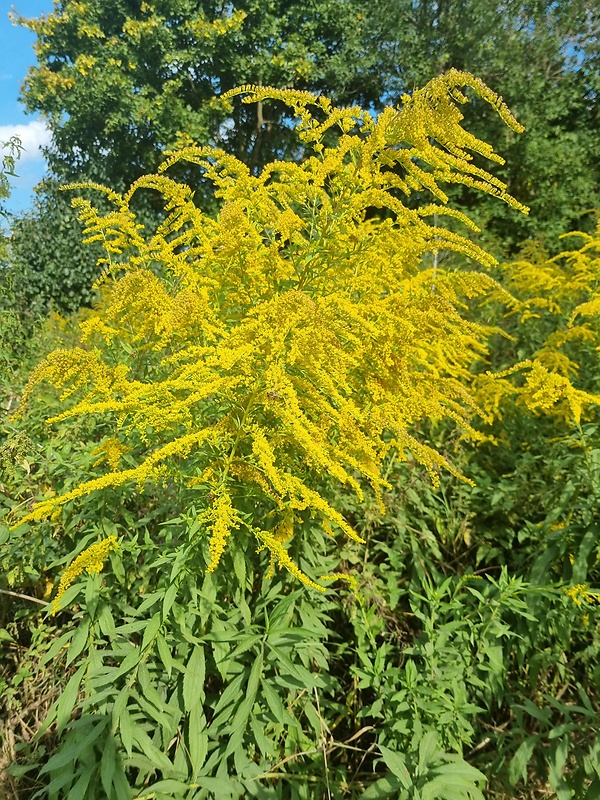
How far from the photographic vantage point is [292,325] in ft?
5.05

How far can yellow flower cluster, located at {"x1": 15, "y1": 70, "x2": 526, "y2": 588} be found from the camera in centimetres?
161

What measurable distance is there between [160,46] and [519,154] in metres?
6.80

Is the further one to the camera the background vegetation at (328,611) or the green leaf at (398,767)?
the background vegetation at (328,611)

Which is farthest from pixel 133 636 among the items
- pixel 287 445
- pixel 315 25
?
pixel 315 25

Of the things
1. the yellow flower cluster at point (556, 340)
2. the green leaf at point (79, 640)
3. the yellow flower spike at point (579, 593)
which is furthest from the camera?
the yellow flower cluster at point (556, 340)

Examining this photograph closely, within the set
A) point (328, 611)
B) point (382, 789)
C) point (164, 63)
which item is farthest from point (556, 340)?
point (164, 63)

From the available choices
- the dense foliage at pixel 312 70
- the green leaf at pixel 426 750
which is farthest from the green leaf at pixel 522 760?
the dense foliage at pixel 312 70

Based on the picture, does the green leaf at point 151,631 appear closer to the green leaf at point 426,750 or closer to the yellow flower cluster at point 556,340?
the green leaf at point 426,750

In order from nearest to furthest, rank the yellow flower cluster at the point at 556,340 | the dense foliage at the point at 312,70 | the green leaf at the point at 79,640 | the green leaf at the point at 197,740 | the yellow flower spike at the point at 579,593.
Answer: the green leaf at the point at 197,740, the green leaf at the point at 79,640, the yellow flower spike at the point at 579,593, the yellow flower cluster at the point at 556,340, the dense foliage at the point at 312,70

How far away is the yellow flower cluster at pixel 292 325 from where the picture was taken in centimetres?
161

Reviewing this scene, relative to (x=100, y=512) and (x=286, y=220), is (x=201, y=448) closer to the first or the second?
(x=100, y=512)

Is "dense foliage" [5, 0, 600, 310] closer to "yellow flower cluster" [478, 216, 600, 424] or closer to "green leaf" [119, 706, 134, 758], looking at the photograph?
"yellow flower cluster" [478, 216, 600, 424]

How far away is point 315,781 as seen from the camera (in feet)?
6.50

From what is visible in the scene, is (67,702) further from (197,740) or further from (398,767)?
(398,767)
